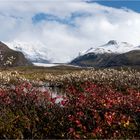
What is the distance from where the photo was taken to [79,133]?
20656mm

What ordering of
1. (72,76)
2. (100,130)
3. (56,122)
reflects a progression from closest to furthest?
(100,130) < (56,122) < (72,76)

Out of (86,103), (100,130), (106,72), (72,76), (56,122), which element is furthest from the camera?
(72,76)

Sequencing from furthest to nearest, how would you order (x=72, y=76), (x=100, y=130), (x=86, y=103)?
(x=72, y=76), (x=86, y=103), (x=100, y=130)

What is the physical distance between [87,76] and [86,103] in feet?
103

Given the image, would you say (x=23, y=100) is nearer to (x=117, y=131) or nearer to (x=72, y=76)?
(x=117, y=131)

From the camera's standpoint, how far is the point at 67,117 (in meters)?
21.9

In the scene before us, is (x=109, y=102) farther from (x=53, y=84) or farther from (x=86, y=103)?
(x=53, y=84)

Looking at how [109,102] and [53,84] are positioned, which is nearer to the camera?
[109,102]

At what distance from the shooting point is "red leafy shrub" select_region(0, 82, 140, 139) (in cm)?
2058

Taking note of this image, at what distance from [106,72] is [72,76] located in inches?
322

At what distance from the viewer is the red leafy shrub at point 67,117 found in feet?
67.5

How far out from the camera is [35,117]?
22.1 m

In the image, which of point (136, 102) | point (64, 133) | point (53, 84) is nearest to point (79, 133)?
point (64, 133)

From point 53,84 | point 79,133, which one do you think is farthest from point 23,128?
point 53,84
